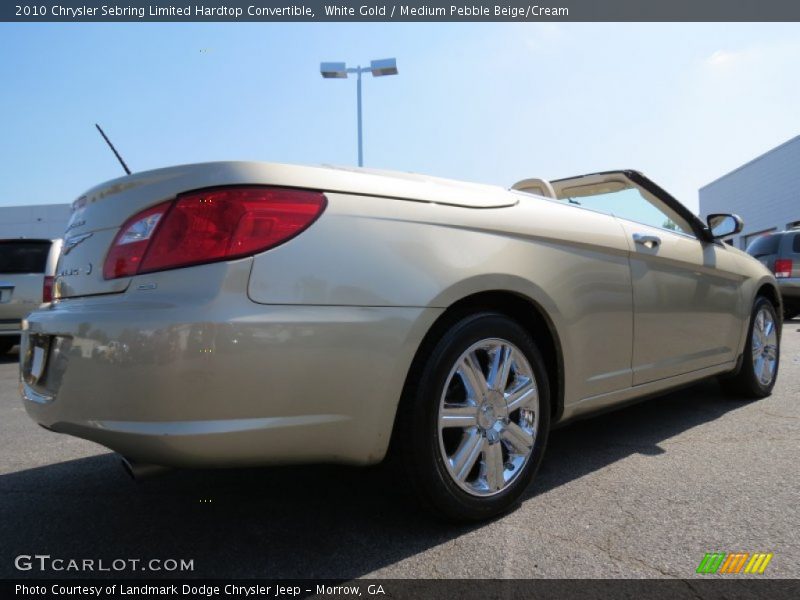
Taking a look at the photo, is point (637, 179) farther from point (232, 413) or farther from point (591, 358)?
point (232, 413)

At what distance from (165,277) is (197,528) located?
1.01 m

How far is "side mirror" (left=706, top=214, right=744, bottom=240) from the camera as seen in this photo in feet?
13.1

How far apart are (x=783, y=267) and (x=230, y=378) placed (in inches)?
472

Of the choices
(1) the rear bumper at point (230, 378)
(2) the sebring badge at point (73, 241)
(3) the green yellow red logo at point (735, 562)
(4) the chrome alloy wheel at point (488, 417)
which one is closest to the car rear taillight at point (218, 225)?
(1) the rear bumper at point (230, 378)

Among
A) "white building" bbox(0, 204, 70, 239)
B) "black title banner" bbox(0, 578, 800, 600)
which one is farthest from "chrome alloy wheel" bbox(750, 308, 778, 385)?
"white building" bbox(0, 204, 70, 239)

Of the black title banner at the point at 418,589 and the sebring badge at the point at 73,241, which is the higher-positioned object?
the sebring badge at the point at 73,241

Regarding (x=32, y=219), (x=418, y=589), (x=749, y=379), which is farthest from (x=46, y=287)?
(x=32, y=219)

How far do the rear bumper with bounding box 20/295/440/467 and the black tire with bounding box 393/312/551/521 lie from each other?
10 centimetres

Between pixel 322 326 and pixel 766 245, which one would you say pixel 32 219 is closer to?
pixel 766 245

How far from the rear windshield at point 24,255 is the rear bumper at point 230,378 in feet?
22.9

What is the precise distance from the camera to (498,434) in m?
2.28

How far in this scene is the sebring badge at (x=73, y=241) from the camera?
2136 mm

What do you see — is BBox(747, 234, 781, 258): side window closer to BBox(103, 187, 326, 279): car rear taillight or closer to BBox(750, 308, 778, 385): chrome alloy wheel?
BBox(750, 308, 778, 385): chrome alloy wheel

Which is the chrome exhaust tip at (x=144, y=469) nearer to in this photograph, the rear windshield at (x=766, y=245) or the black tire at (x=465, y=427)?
the black tire at (x=465, y=427)
